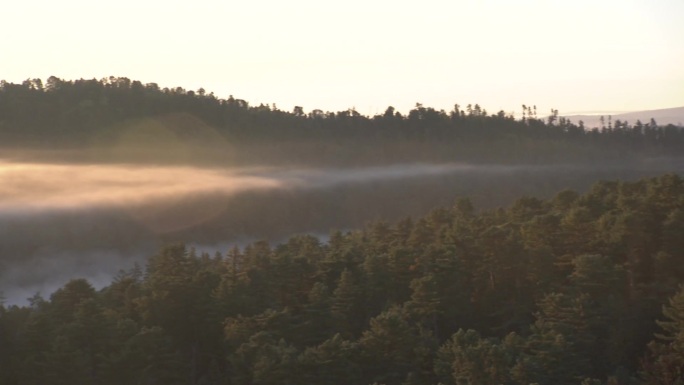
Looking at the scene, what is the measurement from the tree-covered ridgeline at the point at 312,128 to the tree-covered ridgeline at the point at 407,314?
86.5m

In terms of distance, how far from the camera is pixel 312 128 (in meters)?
130

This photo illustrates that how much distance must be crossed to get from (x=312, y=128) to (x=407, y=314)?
10196 cm

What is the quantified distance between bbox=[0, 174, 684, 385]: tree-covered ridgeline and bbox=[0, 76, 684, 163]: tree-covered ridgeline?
8646 centimetres

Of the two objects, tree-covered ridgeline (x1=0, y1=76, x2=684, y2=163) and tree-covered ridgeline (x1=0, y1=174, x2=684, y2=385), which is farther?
tree-covered ridgeline (x1=0, y1=76, x2=684, y2=163)

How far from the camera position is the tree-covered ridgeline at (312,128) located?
4690 inches

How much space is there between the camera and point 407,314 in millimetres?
28641

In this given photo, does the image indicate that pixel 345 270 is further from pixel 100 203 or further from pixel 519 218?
pixel 100 203

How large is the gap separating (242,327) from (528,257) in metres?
11.0

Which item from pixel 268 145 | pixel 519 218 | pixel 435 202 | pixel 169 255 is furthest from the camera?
pixel 268 145

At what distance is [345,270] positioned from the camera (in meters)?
31.3

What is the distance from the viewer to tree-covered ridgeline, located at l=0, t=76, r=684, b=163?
119 metres

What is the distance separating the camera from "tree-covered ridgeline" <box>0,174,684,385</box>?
24500mm

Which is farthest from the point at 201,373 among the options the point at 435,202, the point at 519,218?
the point at 435,202

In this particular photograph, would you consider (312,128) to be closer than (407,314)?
No
